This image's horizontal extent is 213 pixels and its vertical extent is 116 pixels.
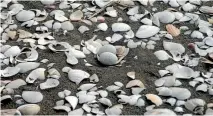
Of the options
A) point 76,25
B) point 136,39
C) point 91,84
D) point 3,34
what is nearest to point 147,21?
point 136,39

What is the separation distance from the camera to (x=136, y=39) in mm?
1435

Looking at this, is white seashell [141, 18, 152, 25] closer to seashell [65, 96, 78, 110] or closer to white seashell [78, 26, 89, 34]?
white seashell [78, 26, 89, 34]

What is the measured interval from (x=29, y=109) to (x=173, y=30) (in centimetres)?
57

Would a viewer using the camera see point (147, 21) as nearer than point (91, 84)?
No

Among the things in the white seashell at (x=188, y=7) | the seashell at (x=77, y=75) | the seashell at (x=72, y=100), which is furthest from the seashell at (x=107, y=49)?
the white seashell at (x=188, y=7)

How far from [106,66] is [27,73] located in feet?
0.75

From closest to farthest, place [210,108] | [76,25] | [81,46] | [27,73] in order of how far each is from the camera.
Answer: [210,108] → [27,73] → [81,46] → [76,25]

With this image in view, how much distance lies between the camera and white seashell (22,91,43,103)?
1.19 metres

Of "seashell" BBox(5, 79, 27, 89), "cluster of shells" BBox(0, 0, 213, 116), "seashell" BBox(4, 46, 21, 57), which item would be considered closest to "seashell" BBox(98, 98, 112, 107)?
"cluster of shells" BBox(0, 0, 213, 116)

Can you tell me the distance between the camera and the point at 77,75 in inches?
49.8

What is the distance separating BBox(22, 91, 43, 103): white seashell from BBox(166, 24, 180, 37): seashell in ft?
1.64

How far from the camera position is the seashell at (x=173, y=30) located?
4.80ft

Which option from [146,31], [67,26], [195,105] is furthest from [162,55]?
[67,26]

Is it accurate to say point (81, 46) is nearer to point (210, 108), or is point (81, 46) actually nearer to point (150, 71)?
point (150, 71)
